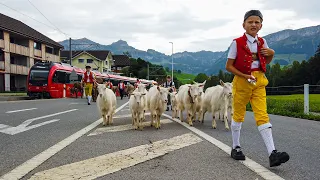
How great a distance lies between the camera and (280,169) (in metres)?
4.36

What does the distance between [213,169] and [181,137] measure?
2742 mm

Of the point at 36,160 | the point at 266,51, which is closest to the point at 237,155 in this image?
the point at 266,51

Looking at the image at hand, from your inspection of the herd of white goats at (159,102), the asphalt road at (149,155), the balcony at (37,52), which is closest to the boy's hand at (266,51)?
the asphalt road at (149,155)

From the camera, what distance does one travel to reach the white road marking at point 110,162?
158 inches

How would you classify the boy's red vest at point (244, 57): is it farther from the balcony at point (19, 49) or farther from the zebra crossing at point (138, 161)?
the balcony at point (19, 49)

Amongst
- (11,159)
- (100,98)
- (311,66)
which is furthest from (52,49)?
(11,159)

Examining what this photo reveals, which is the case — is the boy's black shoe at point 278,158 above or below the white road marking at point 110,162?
above

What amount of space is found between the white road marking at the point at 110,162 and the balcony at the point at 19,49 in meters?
44.2

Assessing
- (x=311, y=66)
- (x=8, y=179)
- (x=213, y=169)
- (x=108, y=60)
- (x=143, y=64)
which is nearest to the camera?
(x=8, y=179)

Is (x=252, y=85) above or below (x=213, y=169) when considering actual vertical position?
above

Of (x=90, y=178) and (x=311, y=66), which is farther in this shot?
(x=311, y=66)

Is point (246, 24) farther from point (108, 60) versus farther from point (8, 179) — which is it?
point (108, 60)

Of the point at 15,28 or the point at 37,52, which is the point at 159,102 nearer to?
the point at 15,28

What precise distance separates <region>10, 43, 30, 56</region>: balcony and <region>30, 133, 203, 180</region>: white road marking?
145 ft
